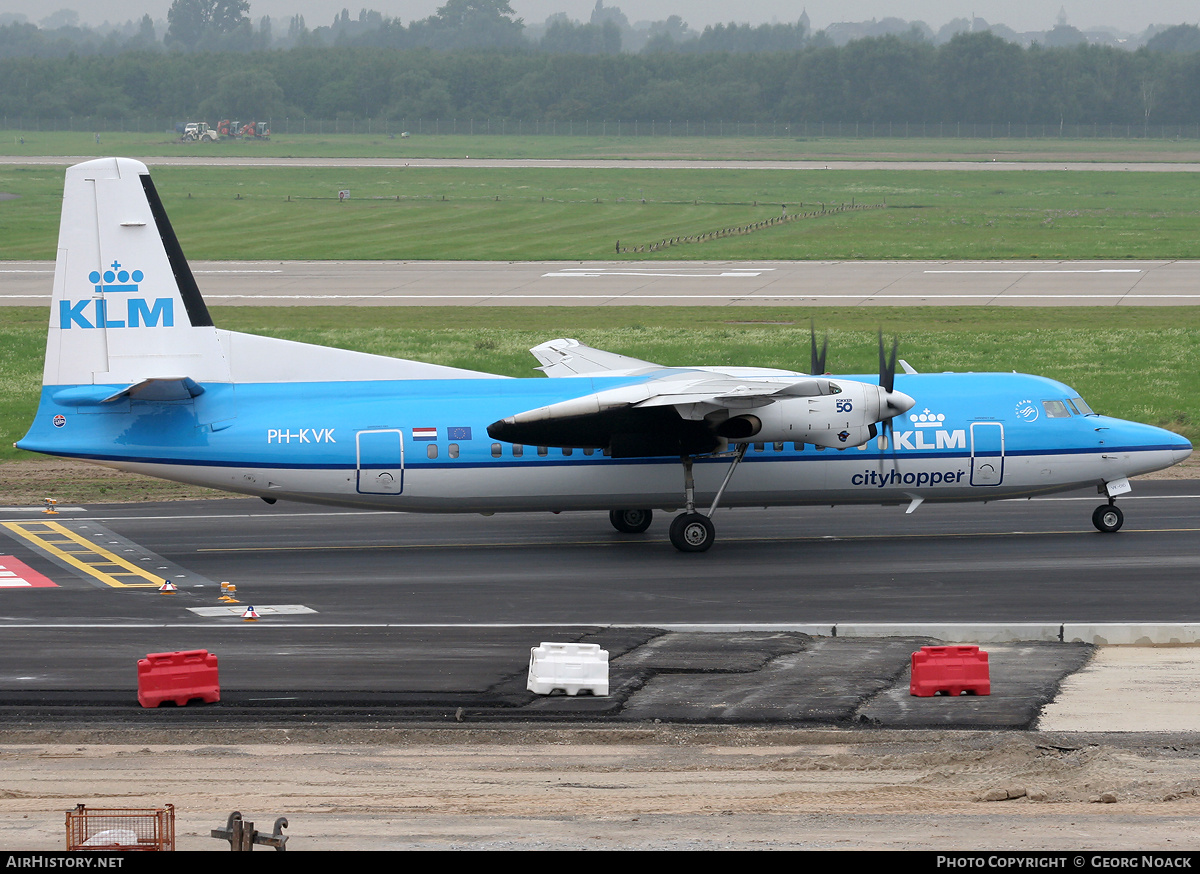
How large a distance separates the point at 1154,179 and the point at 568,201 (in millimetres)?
54322

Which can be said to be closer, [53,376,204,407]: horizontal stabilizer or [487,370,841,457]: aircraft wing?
[487,370,841,457]: aircraft wing

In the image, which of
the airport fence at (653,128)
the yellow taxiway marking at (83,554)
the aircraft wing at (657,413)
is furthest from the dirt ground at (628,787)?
the airport fence at (653,128)

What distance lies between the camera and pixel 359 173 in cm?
13200

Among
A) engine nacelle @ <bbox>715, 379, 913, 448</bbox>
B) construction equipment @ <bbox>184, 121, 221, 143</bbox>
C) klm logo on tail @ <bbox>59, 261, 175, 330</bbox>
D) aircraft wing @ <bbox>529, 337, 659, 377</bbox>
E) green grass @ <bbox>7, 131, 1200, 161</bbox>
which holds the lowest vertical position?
engine nacelle @ <bbox>715, 379, 913, 448</bbox>

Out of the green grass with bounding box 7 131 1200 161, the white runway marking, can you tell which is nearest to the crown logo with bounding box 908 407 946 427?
the white runway marking

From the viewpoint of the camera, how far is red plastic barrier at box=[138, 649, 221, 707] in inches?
698

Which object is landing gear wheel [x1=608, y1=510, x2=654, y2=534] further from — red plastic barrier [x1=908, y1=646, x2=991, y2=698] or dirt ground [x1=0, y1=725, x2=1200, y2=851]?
dirt ground [x1=0, y1=725, x2=1200, y2=851]

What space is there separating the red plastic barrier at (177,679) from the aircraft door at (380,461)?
327 inches

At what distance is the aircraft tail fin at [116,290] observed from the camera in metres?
25.4

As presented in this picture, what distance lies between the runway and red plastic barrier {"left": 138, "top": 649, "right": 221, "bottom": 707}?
142ft

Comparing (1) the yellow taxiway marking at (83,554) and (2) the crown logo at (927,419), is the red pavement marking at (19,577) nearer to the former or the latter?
(1) the yellow taxiway marking at (83,554)

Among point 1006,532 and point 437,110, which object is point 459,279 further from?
point 437,110

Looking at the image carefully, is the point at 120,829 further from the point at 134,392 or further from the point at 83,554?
the point at 83,554

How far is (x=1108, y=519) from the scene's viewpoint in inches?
1121
